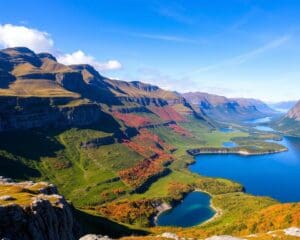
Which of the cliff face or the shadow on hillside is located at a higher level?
the cliff face

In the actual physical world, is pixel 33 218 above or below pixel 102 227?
above

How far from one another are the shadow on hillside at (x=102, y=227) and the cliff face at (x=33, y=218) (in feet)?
152

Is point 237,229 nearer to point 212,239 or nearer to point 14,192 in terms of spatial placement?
point 212,239

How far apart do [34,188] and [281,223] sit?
285 ft

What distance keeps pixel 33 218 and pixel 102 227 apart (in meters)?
Answer: 88.4

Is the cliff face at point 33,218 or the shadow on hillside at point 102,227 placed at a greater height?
the cliff face at point 33,218

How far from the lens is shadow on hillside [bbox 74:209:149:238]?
6018 inches

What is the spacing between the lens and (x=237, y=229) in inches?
5674

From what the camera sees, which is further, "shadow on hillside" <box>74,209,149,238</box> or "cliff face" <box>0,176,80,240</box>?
"shadow on hillside" <box>74,209,149,238</box>

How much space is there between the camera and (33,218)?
79.6m

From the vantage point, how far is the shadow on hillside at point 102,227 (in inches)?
6018

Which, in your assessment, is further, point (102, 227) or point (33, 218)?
point (102, 227)

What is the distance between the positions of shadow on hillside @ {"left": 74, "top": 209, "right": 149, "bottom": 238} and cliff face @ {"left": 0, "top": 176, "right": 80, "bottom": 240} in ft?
152

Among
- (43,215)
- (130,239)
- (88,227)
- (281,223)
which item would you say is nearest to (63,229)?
(43,215)
